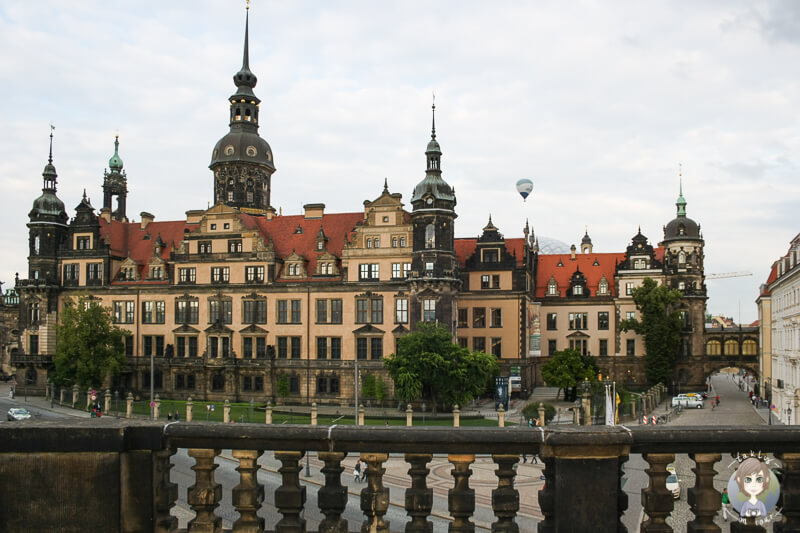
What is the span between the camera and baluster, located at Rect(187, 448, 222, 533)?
6301 millimetres

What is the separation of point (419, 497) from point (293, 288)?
56473 millimetres

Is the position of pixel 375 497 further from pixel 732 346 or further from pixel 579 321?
pixel 732 346

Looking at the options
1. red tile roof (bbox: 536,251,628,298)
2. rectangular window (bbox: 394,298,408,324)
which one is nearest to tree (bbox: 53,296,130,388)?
rectangular window (bbox: 394,298,408,324)

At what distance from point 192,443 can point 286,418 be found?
46436 mm

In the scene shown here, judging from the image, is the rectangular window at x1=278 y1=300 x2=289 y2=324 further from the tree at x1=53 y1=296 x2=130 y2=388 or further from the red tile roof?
the red tile roof

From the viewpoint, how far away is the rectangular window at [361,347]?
6003cm

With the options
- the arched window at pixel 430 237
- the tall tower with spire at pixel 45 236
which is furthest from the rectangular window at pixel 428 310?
the tall tower with spire at pixel 45 236

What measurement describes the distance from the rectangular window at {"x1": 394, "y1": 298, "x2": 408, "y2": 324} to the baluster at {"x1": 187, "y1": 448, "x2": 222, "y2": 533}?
52729mm

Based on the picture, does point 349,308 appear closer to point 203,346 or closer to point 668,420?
point 203,346

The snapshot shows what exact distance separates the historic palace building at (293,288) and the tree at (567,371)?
13.6 feet

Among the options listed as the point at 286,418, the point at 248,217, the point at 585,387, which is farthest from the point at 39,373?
the point at 585,387

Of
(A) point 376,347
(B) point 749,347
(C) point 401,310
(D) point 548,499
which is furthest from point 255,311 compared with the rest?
(D) point 548,499

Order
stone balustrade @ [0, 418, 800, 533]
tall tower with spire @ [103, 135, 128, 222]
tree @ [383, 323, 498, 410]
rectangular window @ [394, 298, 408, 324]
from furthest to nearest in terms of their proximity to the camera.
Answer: tall tower with spire @ [103, 135, 128, 222], rectangular window @ [394, 298, 408, 324], tree @ [383, 323, 498, 410], stone balustrade @ [0, 418, 800, 533]

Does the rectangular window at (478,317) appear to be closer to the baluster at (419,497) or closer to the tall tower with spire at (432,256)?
the tall tower with spire at (432,256)
